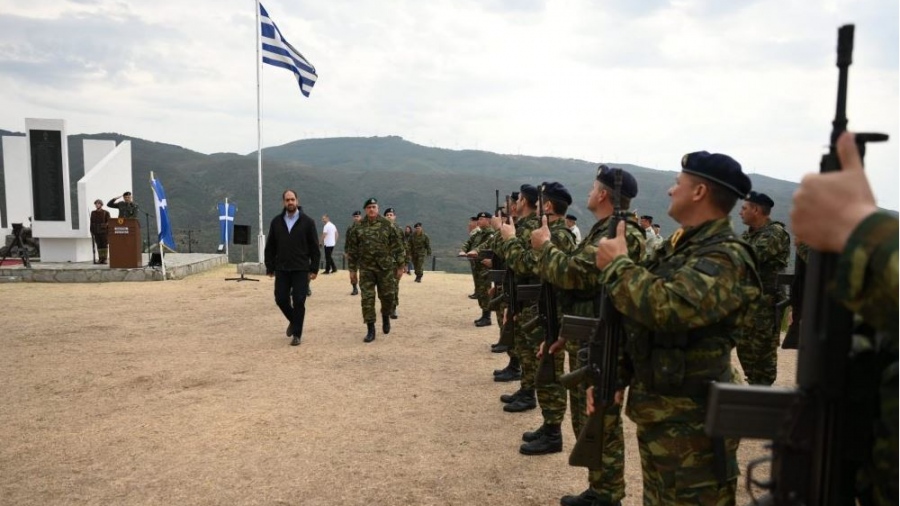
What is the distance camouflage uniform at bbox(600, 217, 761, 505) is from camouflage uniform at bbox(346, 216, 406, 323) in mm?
6325

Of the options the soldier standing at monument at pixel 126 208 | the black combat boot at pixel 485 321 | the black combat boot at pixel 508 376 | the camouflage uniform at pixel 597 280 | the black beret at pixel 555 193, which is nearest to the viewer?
the camouflage uniform at pixel 597 280

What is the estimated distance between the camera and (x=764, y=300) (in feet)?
17.9

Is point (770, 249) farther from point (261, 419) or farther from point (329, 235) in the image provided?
point (329, 235)

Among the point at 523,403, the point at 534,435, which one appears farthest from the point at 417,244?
the point at 534,435

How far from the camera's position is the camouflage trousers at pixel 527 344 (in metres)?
4.72

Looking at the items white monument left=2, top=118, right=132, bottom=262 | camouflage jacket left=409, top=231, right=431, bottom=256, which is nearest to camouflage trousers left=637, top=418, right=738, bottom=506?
camouflage jacket left=409, top=231, right=431, bottom=256

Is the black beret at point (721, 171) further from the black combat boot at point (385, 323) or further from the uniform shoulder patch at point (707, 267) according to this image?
the black combat boot at point (385, 323)

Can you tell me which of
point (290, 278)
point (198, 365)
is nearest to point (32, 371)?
Result: point (198, 365)

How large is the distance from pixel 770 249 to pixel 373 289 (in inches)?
205

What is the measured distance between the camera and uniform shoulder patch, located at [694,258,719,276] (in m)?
2.20

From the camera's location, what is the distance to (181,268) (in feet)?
53.4

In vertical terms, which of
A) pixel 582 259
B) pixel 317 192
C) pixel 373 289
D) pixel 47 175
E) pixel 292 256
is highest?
pixel 317 192

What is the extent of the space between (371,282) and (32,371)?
4.19m

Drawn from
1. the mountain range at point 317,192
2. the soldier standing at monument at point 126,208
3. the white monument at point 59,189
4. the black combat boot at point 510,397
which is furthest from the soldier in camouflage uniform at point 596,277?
the mountain range at point 317,192
